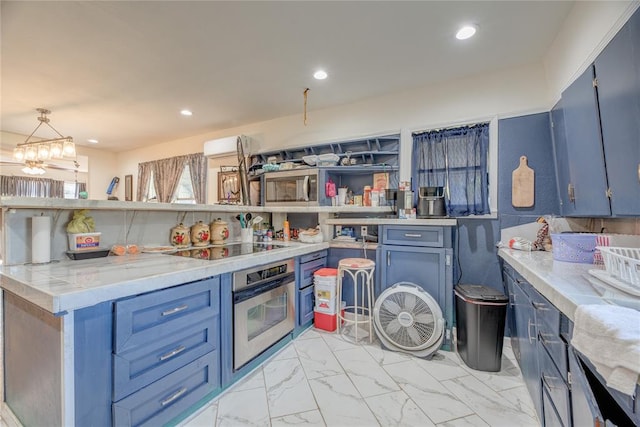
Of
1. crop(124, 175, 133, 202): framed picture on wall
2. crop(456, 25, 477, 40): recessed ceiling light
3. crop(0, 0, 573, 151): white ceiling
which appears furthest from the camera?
crop(124, 175, 133, 202): framed picture on wall

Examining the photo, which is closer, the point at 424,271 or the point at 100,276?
the point at 100,276

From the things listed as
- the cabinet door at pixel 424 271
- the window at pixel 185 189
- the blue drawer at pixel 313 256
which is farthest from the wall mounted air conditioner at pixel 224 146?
the cabinet door at pixel 424 271

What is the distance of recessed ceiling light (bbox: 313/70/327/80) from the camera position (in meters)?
2.70

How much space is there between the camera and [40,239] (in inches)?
56.7

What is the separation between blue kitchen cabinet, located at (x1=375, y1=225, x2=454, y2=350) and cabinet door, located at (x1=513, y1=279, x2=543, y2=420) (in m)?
0.49

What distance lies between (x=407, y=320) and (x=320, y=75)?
2455mm

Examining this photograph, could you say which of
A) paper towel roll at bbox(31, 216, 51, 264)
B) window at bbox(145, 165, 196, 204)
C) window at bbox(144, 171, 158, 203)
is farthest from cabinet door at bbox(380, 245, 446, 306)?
window at bbox(144, 171, 158, 203)

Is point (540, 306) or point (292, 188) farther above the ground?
point (292, 188)

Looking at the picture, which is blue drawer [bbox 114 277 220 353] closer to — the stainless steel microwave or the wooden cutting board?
the stainless steel microwave

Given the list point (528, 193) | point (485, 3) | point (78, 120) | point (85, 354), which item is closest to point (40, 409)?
point (85, 354)

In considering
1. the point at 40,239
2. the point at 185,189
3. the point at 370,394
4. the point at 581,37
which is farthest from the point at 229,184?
the point at 581,37

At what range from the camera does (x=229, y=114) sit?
12.7ft

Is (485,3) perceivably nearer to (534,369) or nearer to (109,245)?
(534,369)

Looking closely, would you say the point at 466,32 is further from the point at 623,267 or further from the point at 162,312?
the point at 162,312
